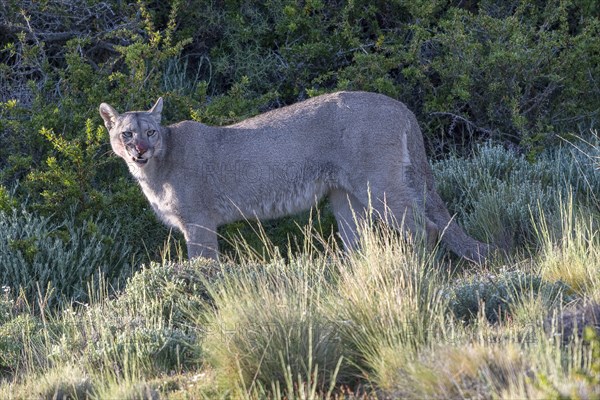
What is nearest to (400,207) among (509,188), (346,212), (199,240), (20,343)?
(346,212)

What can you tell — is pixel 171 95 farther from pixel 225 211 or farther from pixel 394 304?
pixel 394 304

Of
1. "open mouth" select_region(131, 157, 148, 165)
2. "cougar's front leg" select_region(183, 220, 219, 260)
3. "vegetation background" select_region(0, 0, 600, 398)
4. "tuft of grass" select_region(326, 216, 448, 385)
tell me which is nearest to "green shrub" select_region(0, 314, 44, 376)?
"vegetation background" select_region(0, 0, 600, 398)

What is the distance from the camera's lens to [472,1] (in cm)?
1130

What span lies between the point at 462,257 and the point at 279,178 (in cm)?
170

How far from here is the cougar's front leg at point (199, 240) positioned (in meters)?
7.96

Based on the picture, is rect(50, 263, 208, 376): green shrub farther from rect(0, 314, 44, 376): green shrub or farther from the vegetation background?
rect(0, 314, 44, 376): green shrub

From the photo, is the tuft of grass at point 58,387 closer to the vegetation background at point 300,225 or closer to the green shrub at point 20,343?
the vegetation background at point 300,225

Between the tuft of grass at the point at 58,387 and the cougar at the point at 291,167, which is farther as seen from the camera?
the cougar at the point at 291,167

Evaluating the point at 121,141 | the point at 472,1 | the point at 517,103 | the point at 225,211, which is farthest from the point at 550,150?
the point at 121,141

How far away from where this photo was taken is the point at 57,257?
26.9 ft

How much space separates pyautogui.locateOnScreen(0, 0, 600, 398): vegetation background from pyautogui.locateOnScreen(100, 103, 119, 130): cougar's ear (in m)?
0.52

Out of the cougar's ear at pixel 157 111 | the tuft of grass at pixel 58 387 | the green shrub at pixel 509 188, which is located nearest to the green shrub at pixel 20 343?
the tuft of grass at pixel 58 387

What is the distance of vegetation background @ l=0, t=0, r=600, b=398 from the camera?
482 cm

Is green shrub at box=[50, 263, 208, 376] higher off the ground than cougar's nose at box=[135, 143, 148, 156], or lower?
lower
